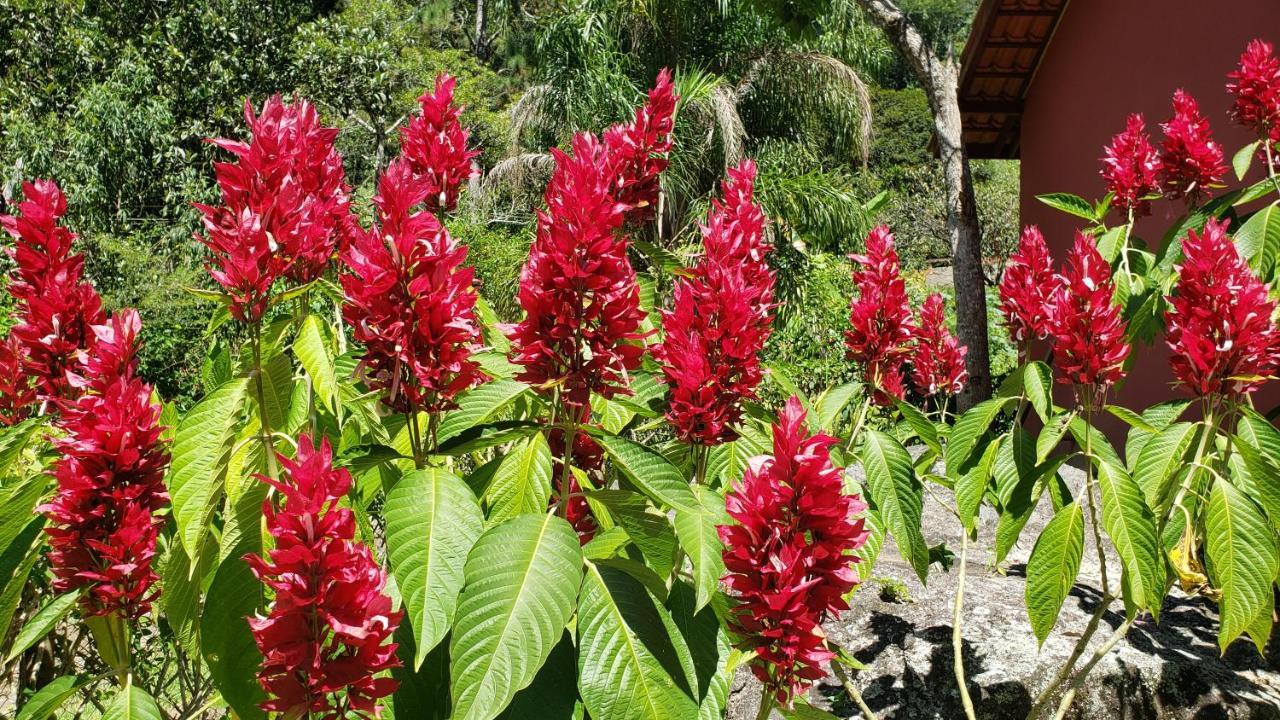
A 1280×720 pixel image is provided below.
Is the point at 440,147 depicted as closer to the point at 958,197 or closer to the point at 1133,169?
the point at 1133,169

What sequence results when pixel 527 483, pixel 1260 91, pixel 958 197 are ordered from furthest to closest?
pixel 958 197, pixel 1260 91, pixel 527 483

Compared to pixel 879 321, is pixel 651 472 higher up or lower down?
lower down

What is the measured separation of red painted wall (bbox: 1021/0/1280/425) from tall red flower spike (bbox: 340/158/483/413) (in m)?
6.24

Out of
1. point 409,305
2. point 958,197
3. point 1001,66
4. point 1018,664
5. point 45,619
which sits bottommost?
point 1018,664

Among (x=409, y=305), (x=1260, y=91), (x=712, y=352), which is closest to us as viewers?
(x=409, y=305)

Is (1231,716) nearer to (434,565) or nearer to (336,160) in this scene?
(434,565)

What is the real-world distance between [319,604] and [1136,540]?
157cm

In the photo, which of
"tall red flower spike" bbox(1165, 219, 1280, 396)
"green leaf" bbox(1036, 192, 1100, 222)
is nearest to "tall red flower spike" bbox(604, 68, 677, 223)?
"tall red flower spike" bbox(1165, 219, 1280, 396)

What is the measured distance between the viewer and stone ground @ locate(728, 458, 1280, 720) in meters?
2.91

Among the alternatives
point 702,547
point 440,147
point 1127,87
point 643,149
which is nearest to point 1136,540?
point 702,547

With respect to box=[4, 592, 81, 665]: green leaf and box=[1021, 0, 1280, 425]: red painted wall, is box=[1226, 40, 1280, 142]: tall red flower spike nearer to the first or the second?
box=[1021, 0, 1280, 425]: red painted wall

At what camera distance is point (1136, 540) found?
1751 mm

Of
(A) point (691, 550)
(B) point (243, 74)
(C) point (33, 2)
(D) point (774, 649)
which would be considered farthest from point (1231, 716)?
(C) point (33, 2)

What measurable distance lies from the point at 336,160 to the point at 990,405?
5.61 feet
